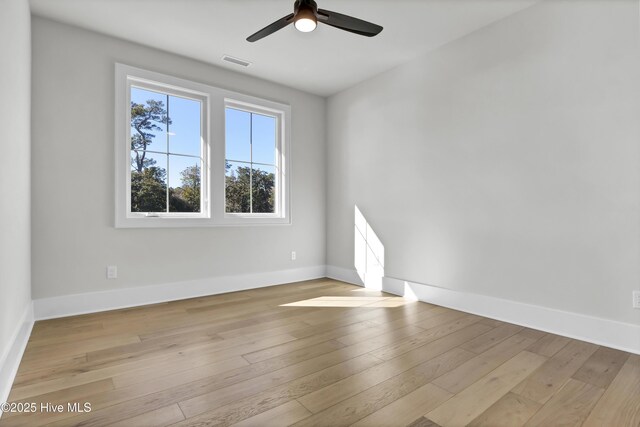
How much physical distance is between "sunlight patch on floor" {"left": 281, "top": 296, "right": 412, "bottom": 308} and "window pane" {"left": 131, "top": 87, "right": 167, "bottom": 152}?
2.18 metres

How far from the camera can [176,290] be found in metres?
3.43

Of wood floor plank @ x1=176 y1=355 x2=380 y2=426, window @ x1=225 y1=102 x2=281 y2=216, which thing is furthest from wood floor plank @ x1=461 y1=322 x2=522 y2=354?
window @ x1=225 y1=102 x2=281 y2=216

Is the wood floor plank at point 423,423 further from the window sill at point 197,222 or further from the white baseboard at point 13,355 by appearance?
the window sill at point 197,222

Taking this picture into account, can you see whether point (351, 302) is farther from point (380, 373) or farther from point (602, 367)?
point (602, 367)

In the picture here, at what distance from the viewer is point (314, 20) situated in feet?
6.72

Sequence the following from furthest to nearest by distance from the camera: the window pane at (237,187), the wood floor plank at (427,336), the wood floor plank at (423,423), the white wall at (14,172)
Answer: the window pane at (237,187) → the wood floor plank at (427,336) → the white wall at (14,172) → the wood floor plank at (423,423)

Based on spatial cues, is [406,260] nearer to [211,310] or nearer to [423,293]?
[423,293]

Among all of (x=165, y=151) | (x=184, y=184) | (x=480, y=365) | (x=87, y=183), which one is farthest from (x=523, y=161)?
(x=87, y=183)

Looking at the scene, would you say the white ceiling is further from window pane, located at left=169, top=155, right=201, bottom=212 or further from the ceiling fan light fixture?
window pane, located at left=169, top=155, right=201, bottom=212

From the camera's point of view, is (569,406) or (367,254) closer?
(569,406)

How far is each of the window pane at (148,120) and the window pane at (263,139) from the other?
1073 millimetres

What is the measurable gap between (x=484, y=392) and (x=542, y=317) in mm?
1289

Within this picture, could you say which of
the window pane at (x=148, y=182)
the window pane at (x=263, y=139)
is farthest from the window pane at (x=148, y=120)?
the window pane at (x=263, y=139)

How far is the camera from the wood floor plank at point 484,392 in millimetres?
1440
